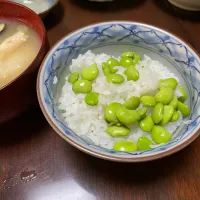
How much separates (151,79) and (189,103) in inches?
6.8

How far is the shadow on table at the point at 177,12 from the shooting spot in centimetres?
168

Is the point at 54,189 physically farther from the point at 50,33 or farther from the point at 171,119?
the point at 50,33

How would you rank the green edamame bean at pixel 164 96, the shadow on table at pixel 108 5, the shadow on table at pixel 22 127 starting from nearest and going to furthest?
the green edamame bean at pixel 164 96
the shadow on table at pixel 22 127
the shadow on table at pixel 108 5

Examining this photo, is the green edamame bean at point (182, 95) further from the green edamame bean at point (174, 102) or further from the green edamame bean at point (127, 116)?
the green edamame bean at point (127, 116)

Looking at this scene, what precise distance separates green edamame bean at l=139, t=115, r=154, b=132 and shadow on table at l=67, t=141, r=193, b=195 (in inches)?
5.6

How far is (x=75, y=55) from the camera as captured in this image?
128 centimetres

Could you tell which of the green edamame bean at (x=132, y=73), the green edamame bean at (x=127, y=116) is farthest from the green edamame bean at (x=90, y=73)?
the green edamame bean at (x=127, y=116)

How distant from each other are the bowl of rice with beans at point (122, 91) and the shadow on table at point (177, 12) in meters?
0.53

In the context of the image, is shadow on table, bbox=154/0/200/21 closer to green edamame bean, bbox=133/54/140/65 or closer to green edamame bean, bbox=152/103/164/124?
green edamame bean, bbox=133/54/140/65

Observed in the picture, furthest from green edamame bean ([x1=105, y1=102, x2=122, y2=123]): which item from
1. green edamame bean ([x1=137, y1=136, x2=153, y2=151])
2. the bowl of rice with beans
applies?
green edamame bean ([x1=137, y1=136, x2=153, y2=151])

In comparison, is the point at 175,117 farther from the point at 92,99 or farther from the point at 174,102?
the point at 92,99

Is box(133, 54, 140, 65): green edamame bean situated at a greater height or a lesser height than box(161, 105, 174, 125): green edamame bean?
greater

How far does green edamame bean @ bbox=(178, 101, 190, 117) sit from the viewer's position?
1099 mm

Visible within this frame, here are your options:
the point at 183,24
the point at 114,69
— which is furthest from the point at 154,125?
the point at 183,24
